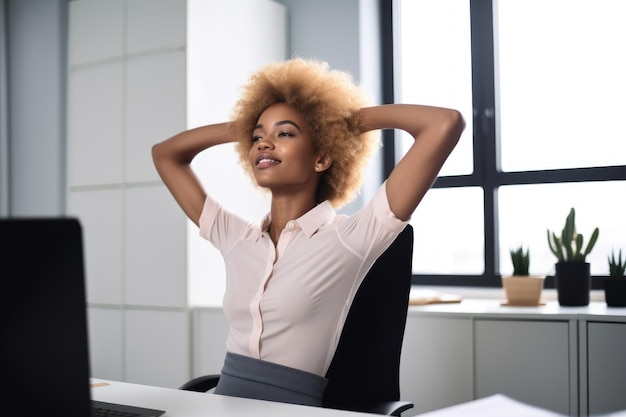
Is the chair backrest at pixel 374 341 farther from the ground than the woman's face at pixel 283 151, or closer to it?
closer to it

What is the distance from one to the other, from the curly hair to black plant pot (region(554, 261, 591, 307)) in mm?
1084

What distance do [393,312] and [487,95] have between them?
1873 mm

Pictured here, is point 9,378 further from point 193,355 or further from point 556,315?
point 193,355

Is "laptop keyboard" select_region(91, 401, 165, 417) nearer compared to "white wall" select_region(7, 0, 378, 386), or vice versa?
"laptop keyboard" select_region(91, 401, 165, 417)

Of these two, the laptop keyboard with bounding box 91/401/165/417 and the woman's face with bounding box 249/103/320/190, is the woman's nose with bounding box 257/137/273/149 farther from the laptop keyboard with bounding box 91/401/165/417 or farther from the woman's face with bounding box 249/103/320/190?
the laptop keyboard with bounding box 91/401/165/417

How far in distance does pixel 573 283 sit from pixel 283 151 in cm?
140

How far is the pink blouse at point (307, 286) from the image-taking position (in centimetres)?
155

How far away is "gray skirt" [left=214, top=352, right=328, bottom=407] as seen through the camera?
1507mm

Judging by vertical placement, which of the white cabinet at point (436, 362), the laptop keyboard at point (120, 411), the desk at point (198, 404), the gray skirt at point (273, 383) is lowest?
the white cabinet at point (436, 362)

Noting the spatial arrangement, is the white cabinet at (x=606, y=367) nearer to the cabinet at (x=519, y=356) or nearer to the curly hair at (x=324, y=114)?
the cabinet at (x=519, y=356)

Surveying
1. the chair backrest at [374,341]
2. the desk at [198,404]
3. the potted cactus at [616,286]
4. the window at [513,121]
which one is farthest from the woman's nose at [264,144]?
the window at [513,121]

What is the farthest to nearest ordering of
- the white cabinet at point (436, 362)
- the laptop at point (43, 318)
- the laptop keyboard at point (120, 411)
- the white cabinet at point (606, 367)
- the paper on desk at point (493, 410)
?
the white cabinet at point (436, 362) → the white cabinet at point (606, 367) → the laptop keyboard at point (120, 411) → the paper on desk at point (493, 410) → the laptop at point (43, 318)

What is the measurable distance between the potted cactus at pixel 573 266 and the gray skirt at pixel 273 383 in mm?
1338

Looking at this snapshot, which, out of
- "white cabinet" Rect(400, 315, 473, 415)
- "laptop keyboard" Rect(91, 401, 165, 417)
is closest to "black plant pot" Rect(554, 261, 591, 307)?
"white cabinet" Rect(400, 315, 473, 415)
